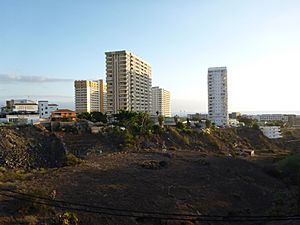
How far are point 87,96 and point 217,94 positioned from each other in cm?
3681

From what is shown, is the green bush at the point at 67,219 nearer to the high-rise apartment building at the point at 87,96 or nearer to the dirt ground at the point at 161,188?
the dirt ground at the point at 161,188

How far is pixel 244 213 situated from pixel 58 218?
Answer: 405 inches

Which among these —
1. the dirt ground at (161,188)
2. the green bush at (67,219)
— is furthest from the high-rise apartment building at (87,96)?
the green bush at (67,219)

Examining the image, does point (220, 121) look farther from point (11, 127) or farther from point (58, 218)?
point (58, 218)

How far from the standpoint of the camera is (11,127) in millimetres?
35906

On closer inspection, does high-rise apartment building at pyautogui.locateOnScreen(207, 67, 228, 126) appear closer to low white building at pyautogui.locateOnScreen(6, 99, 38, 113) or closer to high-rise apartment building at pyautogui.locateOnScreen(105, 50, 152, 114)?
high-rise apartment building at pyautogui.locateOnScreen(105, 50, 152, 114)

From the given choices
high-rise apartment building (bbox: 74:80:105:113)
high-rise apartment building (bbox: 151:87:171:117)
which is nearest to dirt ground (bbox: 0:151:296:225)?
high-rise apartment building (bbox: 74:80:105:113)

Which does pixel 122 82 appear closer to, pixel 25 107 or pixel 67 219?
pixel 25 107

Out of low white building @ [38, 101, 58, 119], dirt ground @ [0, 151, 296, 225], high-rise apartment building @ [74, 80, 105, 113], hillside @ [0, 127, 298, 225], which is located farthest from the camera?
high-rise apartment building @ [74, 80, 105, 113]

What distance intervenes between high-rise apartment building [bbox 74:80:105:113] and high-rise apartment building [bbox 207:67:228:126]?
31004 millimetres

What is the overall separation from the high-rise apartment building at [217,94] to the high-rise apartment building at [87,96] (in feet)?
102

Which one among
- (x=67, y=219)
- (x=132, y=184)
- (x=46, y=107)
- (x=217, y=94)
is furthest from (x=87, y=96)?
(x=67, y=219)

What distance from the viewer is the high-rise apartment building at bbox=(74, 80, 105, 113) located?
93.0m

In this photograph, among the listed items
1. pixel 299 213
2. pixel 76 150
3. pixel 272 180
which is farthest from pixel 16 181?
pixel 272 180
